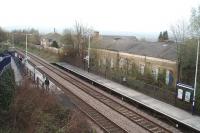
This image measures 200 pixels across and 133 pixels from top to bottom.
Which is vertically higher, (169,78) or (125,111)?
(169,78)

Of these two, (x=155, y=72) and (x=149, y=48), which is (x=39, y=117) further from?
(x=149, y=48)

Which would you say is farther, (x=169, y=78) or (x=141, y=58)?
(x=141, y=58)

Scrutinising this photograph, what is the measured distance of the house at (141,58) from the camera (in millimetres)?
30166

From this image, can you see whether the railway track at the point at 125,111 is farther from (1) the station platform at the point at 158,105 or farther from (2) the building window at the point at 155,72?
(2) the building window at the point at 155,72

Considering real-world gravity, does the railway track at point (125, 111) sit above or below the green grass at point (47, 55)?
below

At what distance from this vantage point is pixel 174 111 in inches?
814

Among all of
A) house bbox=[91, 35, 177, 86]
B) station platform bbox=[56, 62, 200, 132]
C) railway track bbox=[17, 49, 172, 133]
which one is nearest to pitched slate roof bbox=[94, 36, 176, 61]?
house bbox=[91, 35, 177, 86]

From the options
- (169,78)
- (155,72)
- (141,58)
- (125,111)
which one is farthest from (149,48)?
(125,111)

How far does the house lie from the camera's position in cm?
3017

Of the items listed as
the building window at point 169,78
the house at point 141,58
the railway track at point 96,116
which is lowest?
the railway track at point 96,116

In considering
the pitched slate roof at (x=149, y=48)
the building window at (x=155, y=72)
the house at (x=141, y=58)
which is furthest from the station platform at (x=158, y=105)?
the pitched slate roof at (x=149, y=48)

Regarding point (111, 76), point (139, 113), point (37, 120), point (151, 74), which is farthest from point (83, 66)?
point (37, 120)

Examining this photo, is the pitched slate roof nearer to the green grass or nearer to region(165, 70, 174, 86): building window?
region(165, 70, 174, 86): building window

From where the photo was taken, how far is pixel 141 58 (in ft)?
114
